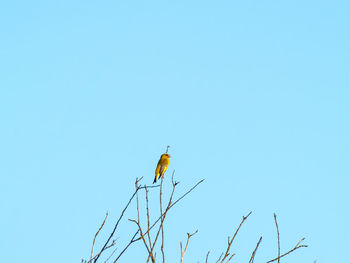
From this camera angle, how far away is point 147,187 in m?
3.57

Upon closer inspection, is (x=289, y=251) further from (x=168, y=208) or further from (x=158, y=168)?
(x=158, y=168)

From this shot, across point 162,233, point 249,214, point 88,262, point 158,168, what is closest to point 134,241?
point 162,233

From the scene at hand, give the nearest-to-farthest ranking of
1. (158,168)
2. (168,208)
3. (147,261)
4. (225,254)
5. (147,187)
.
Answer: (147,261), (225,254), (168,208), (147,187), (158,168)

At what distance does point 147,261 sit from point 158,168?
804 cm

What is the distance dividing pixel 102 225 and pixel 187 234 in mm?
526

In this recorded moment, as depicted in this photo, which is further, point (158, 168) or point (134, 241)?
point (158, 168)

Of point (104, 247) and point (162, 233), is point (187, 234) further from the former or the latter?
point (104, 247)

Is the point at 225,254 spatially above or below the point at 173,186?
below

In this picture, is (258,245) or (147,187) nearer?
(258,245)

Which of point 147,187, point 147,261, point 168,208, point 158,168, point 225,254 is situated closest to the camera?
point 147,261

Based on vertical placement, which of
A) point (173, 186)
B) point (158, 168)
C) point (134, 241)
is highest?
point (158, 168)

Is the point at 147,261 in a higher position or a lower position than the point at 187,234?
lower

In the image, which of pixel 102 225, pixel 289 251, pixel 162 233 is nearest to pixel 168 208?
pixel 162 233

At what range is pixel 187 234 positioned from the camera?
11.1 feet
